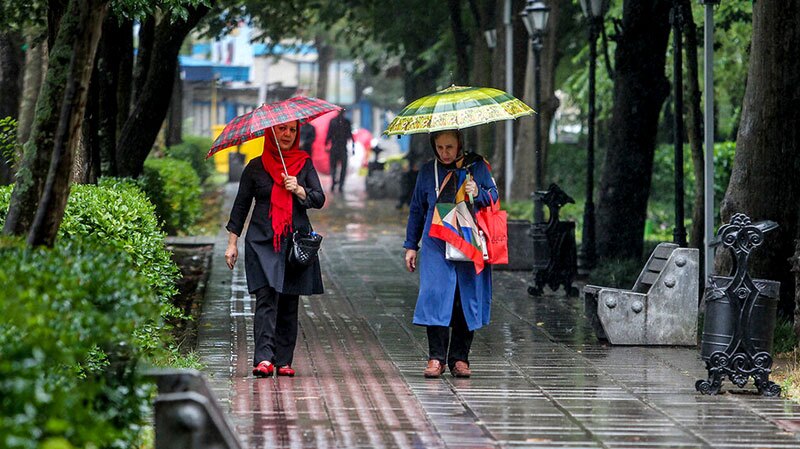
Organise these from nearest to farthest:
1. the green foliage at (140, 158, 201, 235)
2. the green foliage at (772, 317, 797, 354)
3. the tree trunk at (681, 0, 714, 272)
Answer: the green foliage at (772, 317, 797, 354) → the tree trunk at (681, 0, 714, 272) → the green foliage at (140, 158, 201, 235)

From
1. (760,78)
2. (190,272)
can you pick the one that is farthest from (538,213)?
(760,78)

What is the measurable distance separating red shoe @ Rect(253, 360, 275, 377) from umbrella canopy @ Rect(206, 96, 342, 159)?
1.41 m

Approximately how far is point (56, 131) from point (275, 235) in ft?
7.82

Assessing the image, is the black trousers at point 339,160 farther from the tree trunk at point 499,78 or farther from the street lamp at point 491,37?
the street lamp at point 491,37

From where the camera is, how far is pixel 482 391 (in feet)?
29.8

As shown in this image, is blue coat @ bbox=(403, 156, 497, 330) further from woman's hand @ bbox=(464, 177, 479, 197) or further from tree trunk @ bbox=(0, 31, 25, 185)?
tree trunk @ bbox=(0, 31, 25, 185)

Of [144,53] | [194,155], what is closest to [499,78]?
[194,155]

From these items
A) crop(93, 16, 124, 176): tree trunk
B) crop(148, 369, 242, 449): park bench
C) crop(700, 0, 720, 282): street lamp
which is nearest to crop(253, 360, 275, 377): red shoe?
crop(148, 369, 242, 449): park bench

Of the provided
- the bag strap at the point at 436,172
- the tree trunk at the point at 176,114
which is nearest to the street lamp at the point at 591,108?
the bag strap at the point at 436,172

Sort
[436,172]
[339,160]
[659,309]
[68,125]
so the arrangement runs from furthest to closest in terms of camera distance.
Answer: [339,160]
[659,309]
[436,172]
[68,125]

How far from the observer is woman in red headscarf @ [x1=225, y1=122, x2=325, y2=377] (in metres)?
9.53

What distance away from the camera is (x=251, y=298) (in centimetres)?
1424

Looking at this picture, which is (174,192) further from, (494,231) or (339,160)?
(339,160)

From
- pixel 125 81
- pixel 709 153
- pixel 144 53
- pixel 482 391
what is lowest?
pixel 482 391
